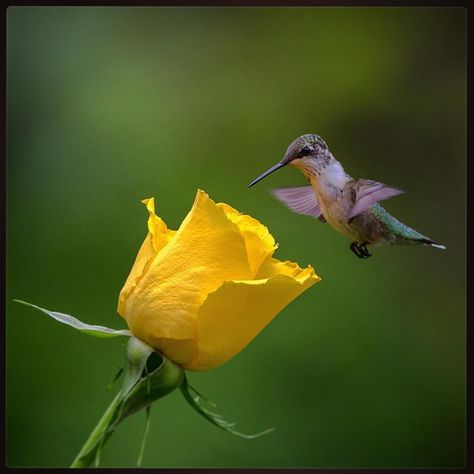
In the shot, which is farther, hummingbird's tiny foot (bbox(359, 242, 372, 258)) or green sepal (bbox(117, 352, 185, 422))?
hummingbird's tiny foot (bbox(359, 242, 372, 258))

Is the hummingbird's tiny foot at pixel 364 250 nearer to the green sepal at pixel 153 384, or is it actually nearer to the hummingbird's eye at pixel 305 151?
the hummingbird's eye at pixel 305 151

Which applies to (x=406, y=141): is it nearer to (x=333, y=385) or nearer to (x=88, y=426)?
(x=333, y=385)

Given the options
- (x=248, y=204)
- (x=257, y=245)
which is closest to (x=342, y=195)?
(x=257, y=245)

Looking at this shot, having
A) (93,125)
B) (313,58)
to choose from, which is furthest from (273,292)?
(313,58)

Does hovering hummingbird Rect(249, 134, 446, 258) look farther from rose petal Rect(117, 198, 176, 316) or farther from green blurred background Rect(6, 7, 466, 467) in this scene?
green blurred background Rect(6, 7, 466, 467)

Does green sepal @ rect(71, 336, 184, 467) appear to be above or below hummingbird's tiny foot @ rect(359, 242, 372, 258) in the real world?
below

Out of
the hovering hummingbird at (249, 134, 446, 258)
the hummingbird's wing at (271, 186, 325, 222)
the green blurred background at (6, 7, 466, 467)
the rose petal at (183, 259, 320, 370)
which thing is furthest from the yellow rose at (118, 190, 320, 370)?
the green blurred background at (6, 7, 466, 467)

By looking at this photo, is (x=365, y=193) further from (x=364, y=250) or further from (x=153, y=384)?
(x=153, y=384)

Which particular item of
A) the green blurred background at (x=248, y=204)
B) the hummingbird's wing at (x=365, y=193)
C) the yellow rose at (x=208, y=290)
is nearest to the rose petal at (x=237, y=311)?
the yellow rose at (x=208, y=290)
